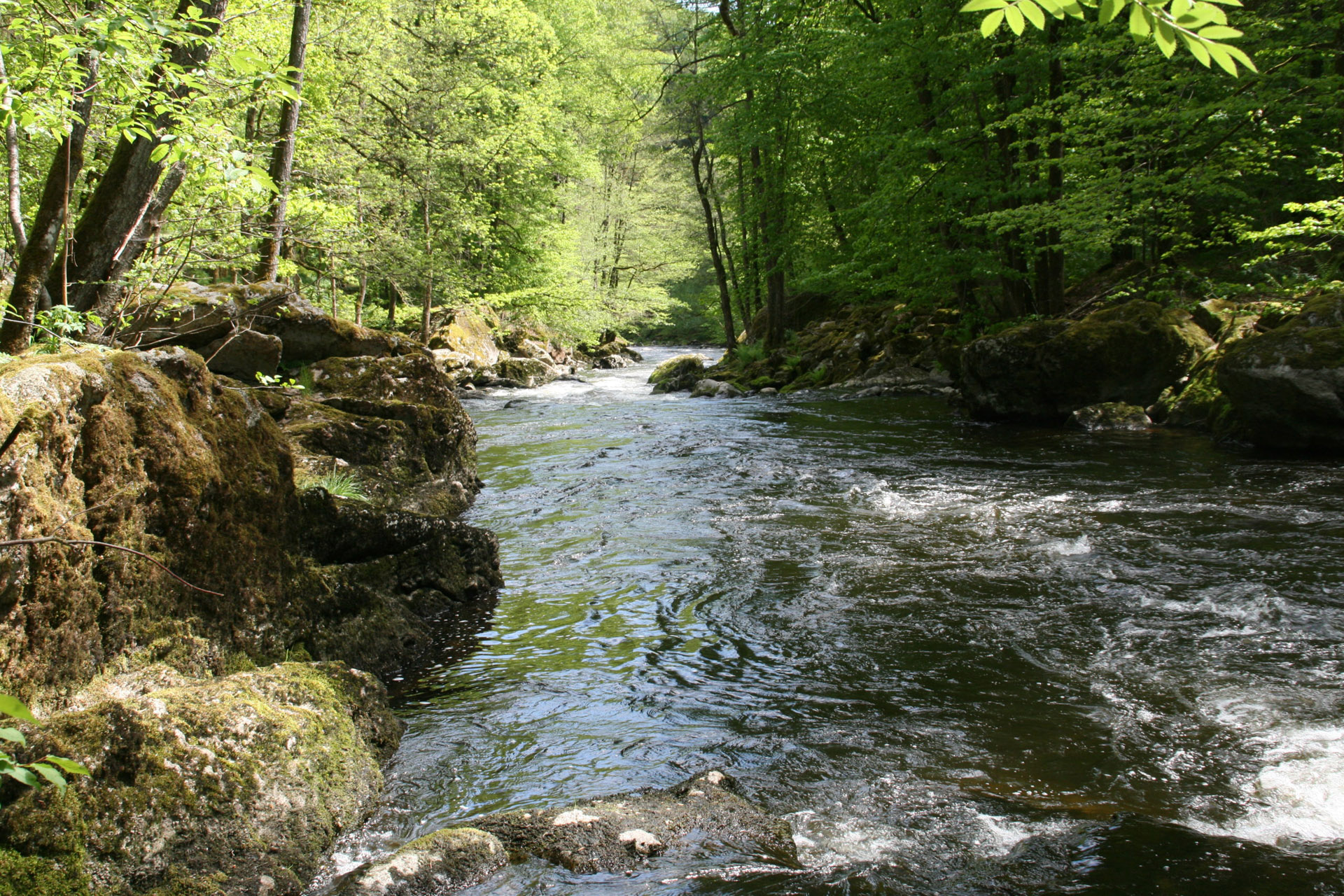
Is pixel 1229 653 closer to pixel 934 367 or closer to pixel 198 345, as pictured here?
→ pixel 198 345

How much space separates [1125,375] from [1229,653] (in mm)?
9293

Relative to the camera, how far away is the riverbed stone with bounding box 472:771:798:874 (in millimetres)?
2939

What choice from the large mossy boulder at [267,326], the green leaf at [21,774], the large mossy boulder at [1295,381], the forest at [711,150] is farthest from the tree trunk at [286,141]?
the large mossy boulder at [1295,381]

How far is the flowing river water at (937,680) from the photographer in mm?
2969

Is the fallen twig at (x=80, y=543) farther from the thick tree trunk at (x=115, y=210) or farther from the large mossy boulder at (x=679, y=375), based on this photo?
the large mossy boulder at (x=679, y=375)

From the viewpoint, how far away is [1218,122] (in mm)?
12570

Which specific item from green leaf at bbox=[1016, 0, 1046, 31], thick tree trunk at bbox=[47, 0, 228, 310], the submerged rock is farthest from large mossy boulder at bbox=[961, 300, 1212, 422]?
green leaf at bbox=[1016, 0, 1046, 31]

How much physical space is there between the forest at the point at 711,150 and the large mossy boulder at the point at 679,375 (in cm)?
287

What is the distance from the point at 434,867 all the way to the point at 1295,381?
10.5 meters

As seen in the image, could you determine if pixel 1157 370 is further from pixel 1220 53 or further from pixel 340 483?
pixel 1220 53

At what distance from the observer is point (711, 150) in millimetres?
25562

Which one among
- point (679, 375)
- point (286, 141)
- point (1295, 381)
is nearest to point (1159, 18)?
point (1295, 381)

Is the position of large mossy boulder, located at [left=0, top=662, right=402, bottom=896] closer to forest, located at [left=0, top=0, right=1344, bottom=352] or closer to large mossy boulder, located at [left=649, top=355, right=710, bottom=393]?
forest, located at [left=0, top=0, right=1344, bottom=352]

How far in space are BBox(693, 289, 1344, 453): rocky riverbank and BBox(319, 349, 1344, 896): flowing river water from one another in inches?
31.2
